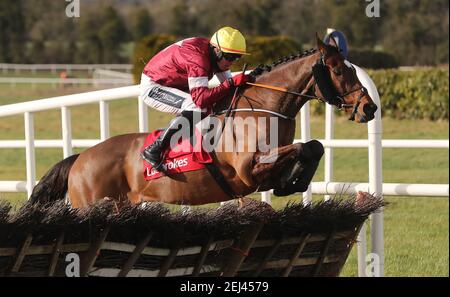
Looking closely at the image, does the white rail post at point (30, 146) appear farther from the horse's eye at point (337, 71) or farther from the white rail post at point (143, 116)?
the horse's eye at point (337, 71)

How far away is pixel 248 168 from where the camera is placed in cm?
541

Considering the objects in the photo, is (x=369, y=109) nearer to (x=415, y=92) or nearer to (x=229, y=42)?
(x=229, y=42)

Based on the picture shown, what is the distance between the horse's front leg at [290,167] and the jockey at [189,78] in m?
0.48

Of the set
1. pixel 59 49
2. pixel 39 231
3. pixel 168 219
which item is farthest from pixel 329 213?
pixel 59 49

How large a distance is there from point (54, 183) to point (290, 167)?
157 centimetres

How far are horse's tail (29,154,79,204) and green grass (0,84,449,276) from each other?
33cm

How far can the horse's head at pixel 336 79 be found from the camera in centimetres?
538

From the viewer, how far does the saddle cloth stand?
5531 mm

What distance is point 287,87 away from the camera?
5.58m

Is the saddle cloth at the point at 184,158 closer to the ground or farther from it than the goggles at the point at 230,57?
closer to the ground

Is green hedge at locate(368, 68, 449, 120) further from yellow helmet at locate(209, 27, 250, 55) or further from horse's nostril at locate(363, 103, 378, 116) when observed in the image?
horse's nostril at locate(363, 103, 378, 116)

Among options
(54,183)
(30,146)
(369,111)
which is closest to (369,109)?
(369,111)

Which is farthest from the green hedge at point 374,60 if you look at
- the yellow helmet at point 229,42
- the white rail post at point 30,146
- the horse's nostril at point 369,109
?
the horse's nostril at point 369,109
